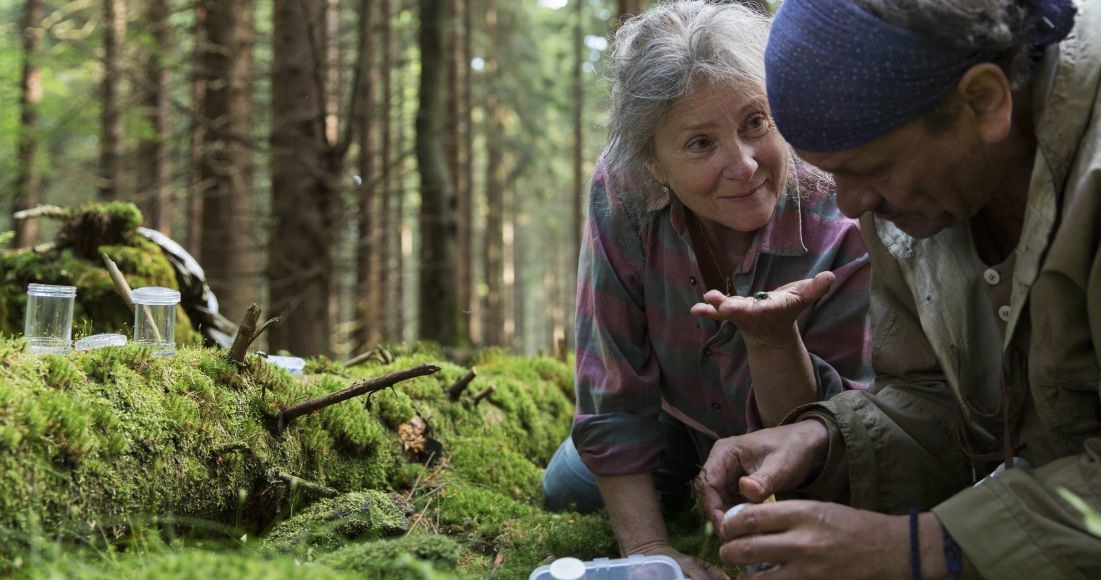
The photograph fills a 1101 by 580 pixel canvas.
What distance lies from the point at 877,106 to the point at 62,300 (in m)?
2.45

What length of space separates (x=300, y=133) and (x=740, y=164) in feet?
13.4

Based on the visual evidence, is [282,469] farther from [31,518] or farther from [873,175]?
[873,175]

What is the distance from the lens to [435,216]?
8.82 meters

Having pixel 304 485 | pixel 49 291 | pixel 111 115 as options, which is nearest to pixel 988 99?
pixel 304 485

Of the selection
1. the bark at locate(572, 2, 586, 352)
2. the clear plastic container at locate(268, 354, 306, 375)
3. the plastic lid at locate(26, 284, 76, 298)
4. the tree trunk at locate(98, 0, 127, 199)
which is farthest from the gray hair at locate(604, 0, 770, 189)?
the bark at locate(572, 2, 586, 352)

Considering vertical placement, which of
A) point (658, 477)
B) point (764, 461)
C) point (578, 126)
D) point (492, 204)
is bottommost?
point (658, 477)

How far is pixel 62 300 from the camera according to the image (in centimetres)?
267

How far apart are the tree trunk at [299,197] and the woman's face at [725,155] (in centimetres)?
378

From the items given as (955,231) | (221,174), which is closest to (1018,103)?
(955,231)

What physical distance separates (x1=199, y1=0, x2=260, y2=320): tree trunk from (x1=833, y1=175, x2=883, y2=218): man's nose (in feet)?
→ 22.5

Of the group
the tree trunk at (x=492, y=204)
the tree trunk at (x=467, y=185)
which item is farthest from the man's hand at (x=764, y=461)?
the tree trunk at (x=492, y=204)

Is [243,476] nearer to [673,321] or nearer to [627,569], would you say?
[627,569]

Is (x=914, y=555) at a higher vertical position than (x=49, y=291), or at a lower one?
lower

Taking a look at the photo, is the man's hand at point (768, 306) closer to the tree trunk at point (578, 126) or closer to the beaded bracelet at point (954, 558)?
the beaded bracelet at point (954, 558)
